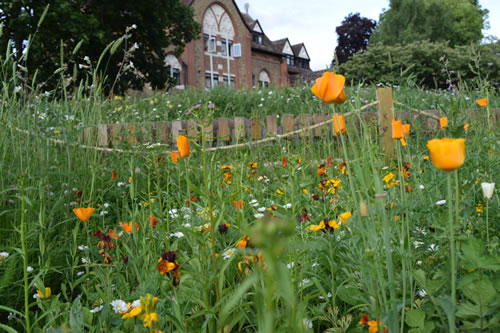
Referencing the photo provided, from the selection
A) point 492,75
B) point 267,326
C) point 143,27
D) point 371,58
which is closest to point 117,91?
point 143,27

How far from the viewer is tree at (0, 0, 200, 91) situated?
→ 1434 cm

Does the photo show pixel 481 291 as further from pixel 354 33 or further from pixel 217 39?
pixel 354 33

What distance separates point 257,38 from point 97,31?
27565 mm

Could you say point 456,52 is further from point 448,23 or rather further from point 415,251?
point 415,251

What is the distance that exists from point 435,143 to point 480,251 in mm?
423

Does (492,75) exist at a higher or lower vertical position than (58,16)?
lower

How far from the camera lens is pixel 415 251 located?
151cm

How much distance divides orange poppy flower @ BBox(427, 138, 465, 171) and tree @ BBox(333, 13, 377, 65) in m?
48.5

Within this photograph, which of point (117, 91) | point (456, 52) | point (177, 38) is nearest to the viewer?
point (117, 91)

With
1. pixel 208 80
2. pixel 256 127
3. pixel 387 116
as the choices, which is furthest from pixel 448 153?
pixel 208 80

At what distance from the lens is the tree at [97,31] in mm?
14336

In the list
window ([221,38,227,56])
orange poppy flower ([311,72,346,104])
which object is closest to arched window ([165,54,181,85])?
window ([221,38,227,56])

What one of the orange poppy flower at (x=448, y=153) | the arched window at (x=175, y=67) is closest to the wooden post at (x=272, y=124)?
the orange poppy flower at (x=448, y=153)

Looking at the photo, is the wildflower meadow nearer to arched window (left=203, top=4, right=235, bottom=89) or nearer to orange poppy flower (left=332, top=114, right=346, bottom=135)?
orange poppy flower (left=332, top=114, right=346, bottom=135)
